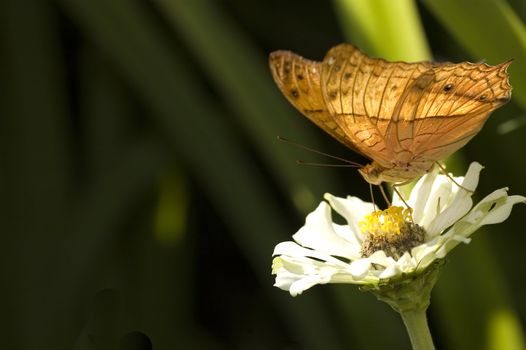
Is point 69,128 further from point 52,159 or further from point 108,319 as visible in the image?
point 108,319

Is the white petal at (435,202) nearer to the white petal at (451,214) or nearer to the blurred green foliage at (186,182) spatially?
the white petal at (451,214)

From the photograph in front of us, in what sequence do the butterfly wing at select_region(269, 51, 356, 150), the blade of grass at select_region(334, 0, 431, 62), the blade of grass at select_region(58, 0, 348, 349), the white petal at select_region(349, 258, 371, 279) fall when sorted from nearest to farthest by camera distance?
the white petal at select_region(349, 258, 371, 279), the butterfly wing at select_region(269, 51, 356, 150), the blade of grass at select_region(334, 0, 431, 62), the blade of grass at select_region(58, 0, 348, 349)

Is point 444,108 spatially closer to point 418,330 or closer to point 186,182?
point 418,330

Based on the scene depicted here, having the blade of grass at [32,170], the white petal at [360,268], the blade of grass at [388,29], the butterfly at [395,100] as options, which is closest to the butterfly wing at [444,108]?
the butterfly at [395,100]

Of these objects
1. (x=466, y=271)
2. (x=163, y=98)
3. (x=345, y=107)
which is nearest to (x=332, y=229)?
(x=345, y=107)

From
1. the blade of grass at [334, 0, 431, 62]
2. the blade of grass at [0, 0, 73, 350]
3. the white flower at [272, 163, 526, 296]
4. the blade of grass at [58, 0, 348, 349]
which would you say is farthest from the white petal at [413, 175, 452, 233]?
the blade of grass at [0, 0, 73, 350]

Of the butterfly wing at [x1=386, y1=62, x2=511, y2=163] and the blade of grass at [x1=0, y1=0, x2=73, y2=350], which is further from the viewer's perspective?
the blade of grass at [x1=0, y1=0, x2=73, y2=350]

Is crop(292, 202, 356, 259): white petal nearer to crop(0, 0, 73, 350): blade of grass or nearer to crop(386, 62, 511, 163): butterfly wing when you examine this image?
crop(386, 62, 511, 163): butterfly wing
